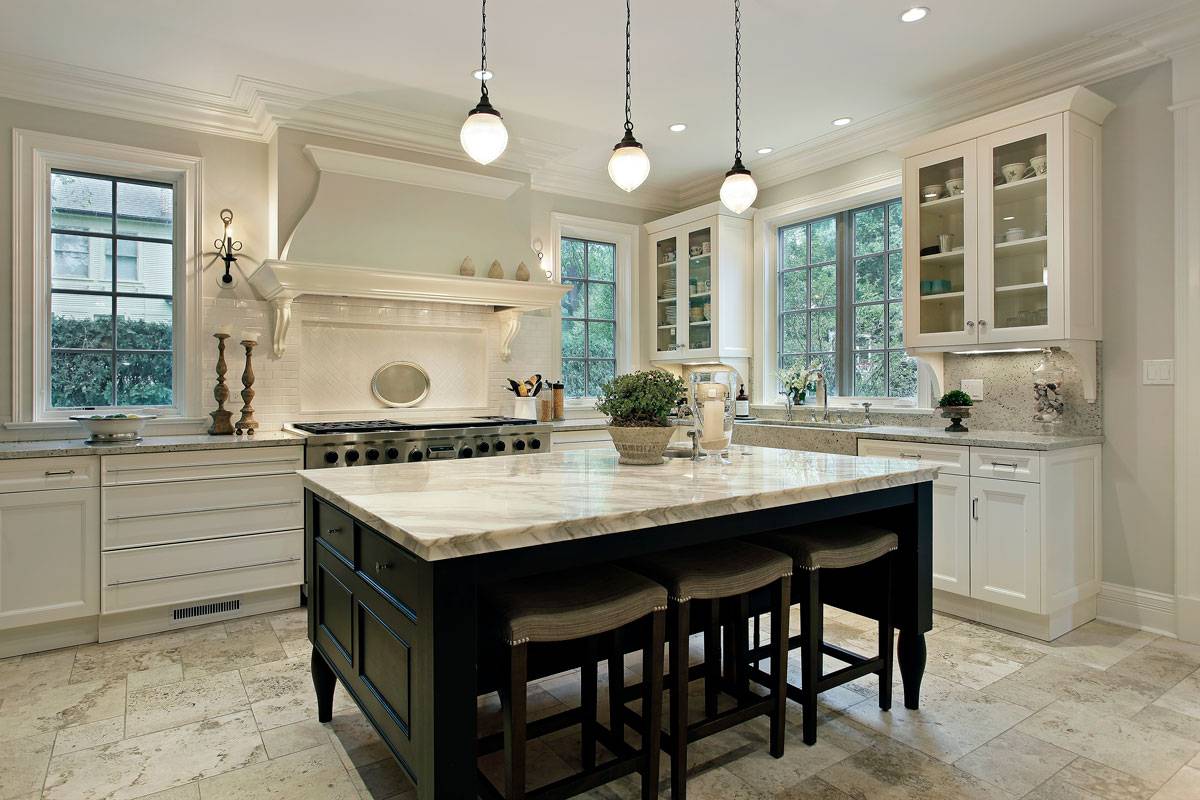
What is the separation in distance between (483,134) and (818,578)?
73.2 inches

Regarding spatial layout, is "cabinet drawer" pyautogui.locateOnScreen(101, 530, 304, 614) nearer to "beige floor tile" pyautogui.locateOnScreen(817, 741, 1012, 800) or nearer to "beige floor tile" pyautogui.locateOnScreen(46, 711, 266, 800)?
"beige floor tile" pyautogui.locateOnScreen(46, 711, 266, 800)

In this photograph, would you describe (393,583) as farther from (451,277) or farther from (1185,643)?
(1185,643)

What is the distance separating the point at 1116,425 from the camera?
3.46 meters

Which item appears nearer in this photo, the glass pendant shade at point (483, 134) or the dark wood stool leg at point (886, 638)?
the glass pendant shade at point (483, 134)

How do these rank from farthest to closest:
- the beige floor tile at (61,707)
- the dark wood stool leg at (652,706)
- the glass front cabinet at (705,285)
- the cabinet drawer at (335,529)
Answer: the glass front cabinet at (705,285)
the beige floor tile at (61,707)
the cabinet drawer at (335,529)
the dark wood stool leg at (652,706)

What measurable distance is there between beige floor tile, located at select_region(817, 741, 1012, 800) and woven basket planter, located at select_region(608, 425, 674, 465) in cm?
111

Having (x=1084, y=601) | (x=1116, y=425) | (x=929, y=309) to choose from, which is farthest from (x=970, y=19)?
(x=1084, y=601)

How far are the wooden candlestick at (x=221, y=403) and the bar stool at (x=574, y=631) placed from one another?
102 inches

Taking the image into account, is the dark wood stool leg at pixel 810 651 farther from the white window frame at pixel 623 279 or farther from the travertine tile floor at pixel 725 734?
the white window frame at pixel 623 279

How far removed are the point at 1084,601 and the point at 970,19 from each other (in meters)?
2.85

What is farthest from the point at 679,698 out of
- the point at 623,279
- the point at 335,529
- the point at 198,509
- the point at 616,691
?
the point at 623,279

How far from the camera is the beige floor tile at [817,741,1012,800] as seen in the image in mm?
2004

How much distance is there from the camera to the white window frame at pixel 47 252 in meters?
3.61

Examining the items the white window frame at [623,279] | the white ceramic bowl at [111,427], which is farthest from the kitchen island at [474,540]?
the white window frame at [623,279]
